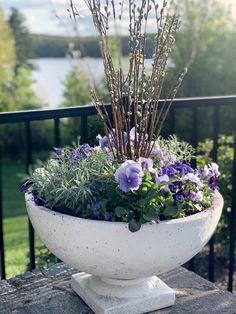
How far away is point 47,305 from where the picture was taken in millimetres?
1621

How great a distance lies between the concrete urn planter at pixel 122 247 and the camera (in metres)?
1.38

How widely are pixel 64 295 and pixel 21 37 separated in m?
12.5

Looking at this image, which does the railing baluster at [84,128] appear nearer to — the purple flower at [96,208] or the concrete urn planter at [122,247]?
the concrete urn planter at [122,247]

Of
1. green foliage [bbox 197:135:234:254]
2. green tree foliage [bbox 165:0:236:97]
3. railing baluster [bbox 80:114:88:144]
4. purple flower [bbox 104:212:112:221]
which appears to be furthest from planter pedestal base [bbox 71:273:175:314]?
green tree foliage [bbox 165:0:236:97]

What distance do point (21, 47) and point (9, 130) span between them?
4.19 m

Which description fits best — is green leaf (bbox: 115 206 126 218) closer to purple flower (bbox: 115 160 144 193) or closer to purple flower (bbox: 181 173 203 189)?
purple flower (bbox: 115 160 144 193)

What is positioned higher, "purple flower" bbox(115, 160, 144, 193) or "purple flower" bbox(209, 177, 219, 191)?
"purple flower" bbox(115, 160, 144, 193)

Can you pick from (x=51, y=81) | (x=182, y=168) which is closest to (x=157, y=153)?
(x=182, y=168)

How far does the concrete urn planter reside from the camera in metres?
1.38

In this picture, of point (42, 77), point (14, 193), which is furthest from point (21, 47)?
point (14, 193)

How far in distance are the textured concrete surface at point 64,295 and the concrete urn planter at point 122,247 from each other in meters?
0.09

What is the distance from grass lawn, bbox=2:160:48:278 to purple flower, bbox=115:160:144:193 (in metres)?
0.98

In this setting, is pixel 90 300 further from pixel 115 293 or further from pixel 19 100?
pixel 19 100

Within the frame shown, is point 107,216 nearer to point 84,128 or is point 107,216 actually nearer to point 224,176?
point 84,128
